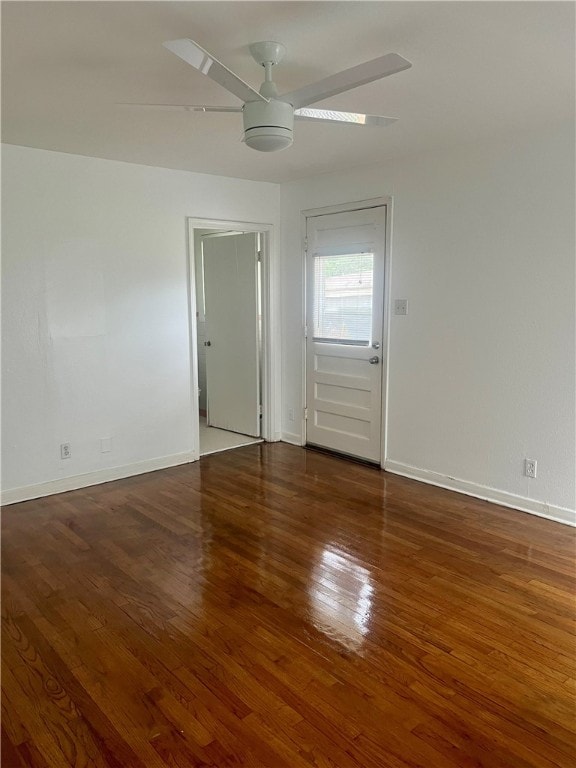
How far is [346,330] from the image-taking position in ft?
15.3

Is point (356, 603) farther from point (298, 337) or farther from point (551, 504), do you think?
point (298, 337)

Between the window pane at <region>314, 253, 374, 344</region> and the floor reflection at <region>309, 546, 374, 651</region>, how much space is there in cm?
209

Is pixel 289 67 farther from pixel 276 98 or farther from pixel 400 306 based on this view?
pixel 400 306

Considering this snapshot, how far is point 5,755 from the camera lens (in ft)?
5.70

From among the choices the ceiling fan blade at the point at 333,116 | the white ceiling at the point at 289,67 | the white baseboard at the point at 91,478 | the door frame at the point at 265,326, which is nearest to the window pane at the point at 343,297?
the door frame at the point at 265,326

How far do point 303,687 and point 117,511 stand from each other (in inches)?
82.6

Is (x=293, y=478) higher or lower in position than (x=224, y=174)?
lower

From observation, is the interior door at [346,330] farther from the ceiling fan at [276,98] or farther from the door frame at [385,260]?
the ceiling fan at [276,98]

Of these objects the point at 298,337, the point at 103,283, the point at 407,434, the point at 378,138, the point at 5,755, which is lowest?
the point at 5,755

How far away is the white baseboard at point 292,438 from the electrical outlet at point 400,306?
1.67 meters

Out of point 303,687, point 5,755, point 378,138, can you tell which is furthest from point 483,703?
point 378,138

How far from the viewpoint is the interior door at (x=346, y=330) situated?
441 centimetres

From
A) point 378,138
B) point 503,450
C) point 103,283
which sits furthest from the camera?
point 103,283

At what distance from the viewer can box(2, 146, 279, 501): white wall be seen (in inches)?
146
